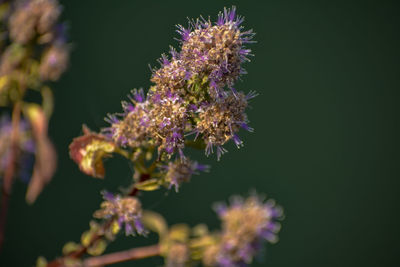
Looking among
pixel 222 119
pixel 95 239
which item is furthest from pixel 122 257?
pixel 222 119

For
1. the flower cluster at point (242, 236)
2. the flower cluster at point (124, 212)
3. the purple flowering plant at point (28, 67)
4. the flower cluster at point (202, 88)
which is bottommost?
the flower cluster at point (242, 236)

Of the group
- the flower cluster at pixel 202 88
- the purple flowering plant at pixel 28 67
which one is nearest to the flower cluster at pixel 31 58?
the purple flowering plant at pixel 28 67

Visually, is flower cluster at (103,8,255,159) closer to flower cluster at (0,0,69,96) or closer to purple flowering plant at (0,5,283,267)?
purple flowering plant at (0,5,283,267)

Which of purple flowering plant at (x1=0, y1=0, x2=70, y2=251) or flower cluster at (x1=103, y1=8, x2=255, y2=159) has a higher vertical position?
purple flowering plant at (x1=0, y1=0, x2=70, y2=251)

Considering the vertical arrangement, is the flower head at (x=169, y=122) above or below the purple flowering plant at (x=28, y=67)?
below

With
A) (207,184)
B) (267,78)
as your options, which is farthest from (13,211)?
(267,78)

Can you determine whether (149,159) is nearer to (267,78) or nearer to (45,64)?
(45,64)

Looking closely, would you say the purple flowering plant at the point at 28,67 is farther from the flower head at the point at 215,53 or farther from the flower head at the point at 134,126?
the flower head at the point at 215,53

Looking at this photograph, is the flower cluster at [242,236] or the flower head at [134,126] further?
the flower cluster at [242,236]

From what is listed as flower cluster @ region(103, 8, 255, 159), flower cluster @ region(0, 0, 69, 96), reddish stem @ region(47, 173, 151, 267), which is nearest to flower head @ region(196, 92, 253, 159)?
flower cluster @ region(103, 8, 255, 159)
